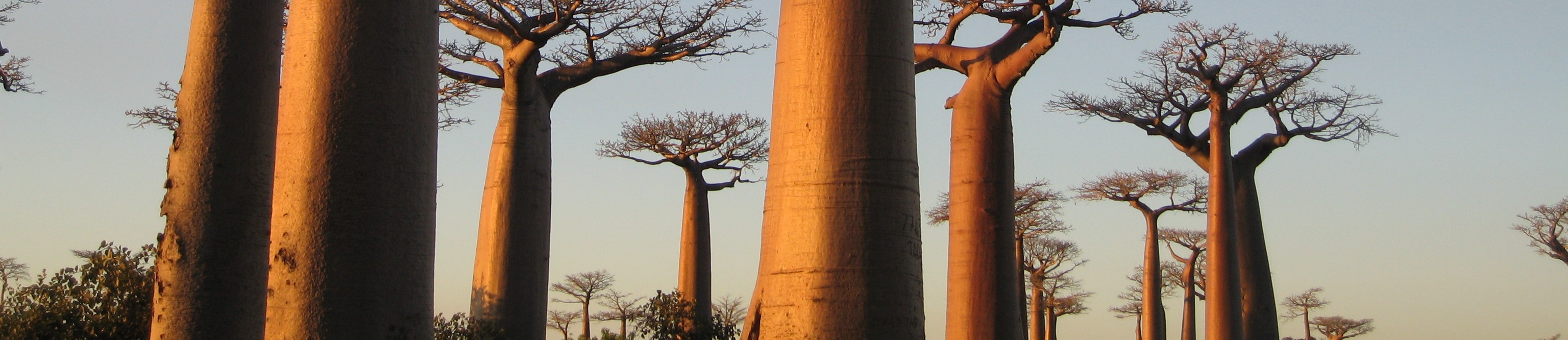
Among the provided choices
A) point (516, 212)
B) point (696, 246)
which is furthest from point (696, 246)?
point (516, 212)

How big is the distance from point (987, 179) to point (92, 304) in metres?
4.43

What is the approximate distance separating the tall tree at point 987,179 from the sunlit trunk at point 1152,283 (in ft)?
37.5

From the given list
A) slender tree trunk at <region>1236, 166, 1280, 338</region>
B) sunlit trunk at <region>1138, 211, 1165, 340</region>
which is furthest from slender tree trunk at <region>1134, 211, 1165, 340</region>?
slender tree trunk at <region>1236, 166, 1280, 338</region>

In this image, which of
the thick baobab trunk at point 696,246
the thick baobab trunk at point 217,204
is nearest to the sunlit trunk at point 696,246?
the thick baobab trunk at point 696,246

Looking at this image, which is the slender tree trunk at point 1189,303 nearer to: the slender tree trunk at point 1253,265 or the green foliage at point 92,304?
the slender tree trunk at point 1253,265

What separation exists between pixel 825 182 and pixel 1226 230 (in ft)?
34.2

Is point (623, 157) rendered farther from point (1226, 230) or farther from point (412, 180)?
point (412, 180)

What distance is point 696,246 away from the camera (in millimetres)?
14766

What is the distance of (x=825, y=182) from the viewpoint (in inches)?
139

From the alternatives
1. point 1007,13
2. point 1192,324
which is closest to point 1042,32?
point 1007,13

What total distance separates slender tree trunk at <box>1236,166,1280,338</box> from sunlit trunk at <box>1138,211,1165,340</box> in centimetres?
436

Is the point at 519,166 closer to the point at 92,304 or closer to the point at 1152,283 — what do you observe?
the point at 92,304

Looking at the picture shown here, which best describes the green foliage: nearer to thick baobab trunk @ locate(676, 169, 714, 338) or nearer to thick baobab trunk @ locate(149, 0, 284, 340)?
thick baobab trunk @ locate(149, 0, 284, 340)

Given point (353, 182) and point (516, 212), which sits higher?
point (516, 212)
